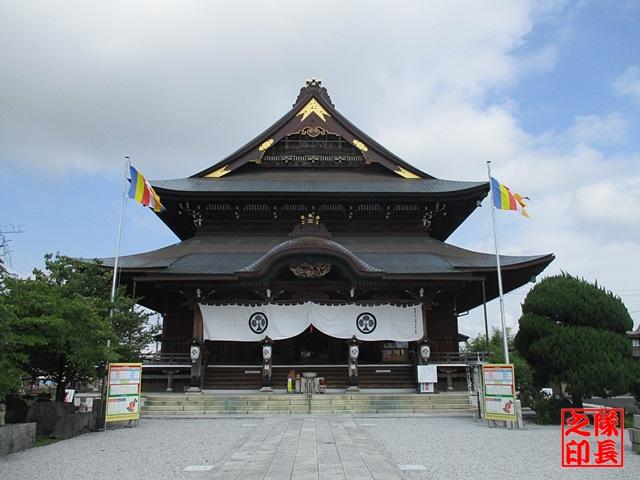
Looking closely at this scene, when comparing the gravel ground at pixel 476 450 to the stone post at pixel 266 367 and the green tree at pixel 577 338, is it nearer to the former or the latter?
the green tree at pixel 577 338

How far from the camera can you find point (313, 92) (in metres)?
23.6

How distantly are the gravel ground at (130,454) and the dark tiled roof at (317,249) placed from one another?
20.6 feet

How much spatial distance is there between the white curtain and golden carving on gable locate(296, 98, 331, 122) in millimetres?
9890

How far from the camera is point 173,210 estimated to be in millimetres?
21531

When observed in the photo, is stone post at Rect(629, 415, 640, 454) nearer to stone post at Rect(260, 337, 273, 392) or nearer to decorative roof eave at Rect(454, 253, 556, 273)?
decorative roof eave at Rect(454, 253, 556, 273)

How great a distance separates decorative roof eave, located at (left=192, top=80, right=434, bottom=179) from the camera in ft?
73.5

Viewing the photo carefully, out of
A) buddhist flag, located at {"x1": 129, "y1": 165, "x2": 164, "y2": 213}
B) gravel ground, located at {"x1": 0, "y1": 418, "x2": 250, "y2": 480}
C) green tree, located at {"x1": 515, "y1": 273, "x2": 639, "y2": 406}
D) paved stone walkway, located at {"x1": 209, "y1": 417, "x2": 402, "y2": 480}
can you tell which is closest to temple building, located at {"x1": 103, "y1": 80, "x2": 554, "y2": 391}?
buddhist flag, located at {"x1": 129, "y1": 165, "x2": 164, "y2": 213}

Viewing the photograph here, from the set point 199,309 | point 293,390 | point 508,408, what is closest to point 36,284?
point 199,309

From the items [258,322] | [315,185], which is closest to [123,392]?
[258,322]

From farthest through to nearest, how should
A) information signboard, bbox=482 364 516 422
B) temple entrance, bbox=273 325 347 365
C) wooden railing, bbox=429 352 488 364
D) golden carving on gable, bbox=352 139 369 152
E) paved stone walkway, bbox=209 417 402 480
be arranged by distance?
golden carving on gable, bbox=352 139 369 152
temple entrance, bbox=273 325 347 365
wooden railing, bbox=429 352 488 364
information signboard, bbox=482 364 516 422
paved stone walkway, bbox=209 417 402 480

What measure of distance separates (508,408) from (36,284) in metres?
11.9

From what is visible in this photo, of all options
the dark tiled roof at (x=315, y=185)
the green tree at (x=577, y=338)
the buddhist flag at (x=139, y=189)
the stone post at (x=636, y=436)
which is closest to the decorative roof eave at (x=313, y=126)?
the dark tiled roof at (x=315, y=185)

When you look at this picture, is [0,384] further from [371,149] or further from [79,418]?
[371,149]

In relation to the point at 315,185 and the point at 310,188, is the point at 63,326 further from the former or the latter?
the point at 315,185
